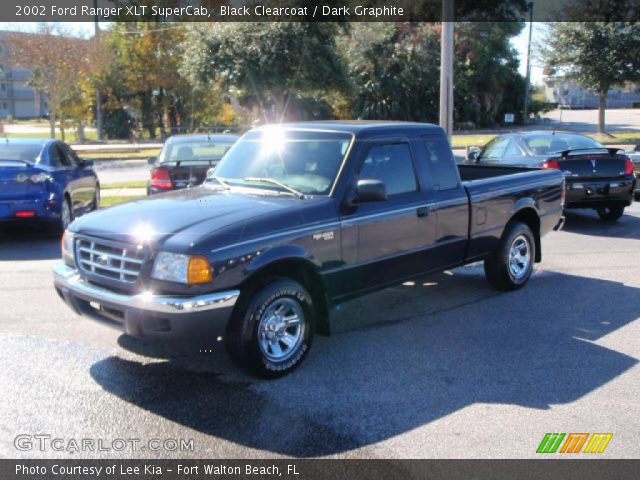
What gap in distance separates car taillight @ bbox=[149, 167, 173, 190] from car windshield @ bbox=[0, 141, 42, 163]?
1803 millimetres

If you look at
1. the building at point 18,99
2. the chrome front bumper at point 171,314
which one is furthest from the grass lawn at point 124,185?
the building at point 18,99

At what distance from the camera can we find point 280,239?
16.3 feet

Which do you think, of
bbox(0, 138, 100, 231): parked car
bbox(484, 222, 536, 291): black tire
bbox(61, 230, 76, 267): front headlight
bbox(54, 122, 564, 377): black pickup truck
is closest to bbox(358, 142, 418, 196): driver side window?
bbox(54, 122, 564, 377): black pickup truck

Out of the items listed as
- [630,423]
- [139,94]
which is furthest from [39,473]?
[139,94]

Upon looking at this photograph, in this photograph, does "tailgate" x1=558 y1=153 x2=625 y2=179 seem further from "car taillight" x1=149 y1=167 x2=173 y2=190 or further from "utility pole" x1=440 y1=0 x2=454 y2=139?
"car taillight" x1=149 y1=167 x2=173 y2=190

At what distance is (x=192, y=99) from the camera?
42.0 meters

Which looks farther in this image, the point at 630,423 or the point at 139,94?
the point at 139,94

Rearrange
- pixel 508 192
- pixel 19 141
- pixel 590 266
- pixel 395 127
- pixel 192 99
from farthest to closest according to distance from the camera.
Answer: pixel 192 99, pixel 19 141, pixel 590 266, pixel 508 192, pixel 395 127

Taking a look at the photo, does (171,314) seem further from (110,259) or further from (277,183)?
(277,183)

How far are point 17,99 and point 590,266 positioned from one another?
103m

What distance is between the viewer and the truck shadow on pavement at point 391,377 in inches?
169

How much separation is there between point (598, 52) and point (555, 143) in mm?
23417

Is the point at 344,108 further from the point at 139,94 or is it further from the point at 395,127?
the point at 395,127

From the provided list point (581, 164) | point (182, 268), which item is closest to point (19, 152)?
point (182, 268)
